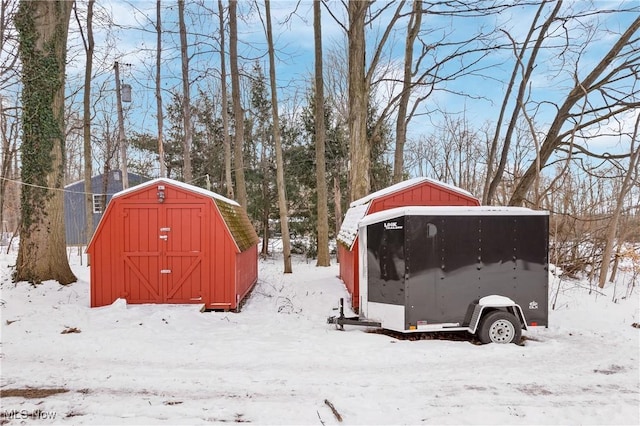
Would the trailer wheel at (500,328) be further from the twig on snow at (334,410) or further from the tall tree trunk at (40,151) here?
the tall tree trunk at (40,151)

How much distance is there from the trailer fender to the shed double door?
221 inches

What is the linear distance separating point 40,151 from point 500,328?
10615 mm

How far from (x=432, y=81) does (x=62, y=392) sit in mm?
12634

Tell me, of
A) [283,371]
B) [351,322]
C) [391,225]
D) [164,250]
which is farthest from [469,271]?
[164,250]

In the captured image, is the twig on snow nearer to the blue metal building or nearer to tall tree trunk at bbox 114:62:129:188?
tall tree trunk at bbox 114:62:129:188

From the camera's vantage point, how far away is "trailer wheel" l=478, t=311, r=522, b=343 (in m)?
5.90

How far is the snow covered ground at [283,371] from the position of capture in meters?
3.67

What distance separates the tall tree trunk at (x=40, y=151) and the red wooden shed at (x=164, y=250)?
5.82ft

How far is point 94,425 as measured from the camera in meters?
3.33

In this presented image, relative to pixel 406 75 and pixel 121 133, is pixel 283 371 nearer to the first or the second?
pixel 406 75

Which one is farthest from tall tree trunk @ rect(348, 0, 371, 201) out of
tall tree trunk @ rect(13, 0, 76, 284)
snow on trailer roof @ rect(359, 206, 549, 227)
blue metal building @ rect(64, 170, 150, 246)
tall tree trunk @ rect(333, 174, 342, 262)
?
blue metal building @ rect(64, 170, 150, 246)

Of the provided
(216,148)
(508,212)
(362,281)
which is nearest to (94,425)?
(362,281)

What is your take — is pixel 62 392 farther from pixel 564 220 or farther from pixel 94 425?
pixel 564 220
